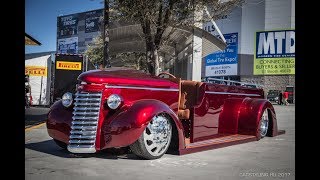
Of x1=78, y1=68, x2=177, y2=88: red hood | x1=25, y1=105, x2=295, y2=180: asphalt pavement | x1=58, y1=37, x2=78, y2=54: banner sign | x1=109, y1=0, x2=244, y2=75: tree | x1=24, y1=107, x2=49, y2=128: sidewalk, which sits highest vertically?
x1=58, y1=37, x2=78, y2=54: banner sign

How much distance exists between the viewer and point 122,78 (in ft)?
17.7

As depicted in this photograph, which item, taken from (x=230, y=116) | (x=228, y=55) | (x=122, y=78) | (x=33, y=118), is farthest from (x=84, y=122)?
(x=228, y=55)

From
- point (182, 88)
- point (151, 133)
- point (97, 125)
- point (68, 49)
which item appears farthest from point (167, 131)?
point (68, 49)

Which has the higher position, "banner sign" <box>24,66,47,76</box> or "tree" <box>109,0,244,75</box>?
"tree" <box>109,0,244,75</box>

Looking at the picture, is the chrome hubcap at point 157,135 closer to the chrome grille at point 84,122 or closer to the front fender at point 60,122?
the chrome grille at point 84,122

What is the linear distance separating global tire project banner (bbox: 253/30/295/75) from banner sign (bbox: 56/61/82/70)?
25914 mm

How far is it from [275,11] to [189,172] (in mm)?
39217

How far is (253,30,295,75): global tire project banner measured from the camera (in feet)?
132

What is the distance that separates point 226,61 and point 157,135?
42227 mm

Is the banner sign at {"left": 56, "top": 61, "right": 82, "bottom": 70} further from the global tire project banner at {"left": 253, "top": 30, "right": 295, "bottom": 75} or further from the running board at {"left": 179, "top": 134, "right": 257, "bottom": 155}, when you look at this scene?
the global tire project banner at {"left": 253, "top": 30, "right": 295, "bottom": 75}

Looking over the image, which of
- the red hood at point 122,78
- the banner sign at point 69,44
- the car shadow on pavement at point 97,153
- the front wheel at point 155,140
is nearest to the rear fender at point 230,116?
the red hood at point 122,78

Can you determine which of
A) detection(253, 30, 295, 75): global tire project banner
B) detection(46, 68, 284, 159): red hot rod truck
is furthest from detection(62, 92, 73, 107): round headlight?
detection(253, 30, 295, 75): global tire project banner

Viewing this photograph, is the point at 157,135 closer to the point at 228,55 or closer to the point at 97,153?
the point at 97,153

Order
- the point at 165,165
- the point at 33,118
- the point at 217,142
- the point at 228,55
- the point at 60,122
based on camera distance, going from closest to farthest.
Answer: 1. the point at 165,165
2. the point at 60,122
3. the point at 217,142
4. the point at 33,118
5. the point at 228,55
